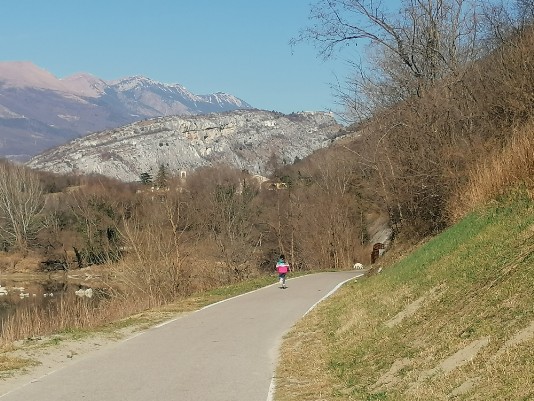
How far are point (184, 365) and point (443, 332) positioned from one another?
458 cm

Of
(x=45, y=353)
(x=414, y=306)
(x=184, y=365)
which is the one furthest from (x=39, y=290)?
(x=414, y=306)

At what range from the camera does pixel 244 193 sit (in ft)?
214

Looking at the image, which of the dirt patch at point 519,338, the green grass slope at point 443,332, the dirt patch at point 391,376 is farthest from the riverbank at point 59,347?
the dirt patch at point 519,338

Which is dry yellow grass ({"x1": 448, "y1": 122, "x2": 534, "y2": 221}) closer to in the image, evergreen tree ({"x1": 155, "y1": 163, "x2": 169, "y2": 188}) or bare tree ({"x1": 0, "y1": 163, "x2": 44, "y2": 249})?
evergreen tree ({"x1": 155, "y1": 163, "x2": 169, "y2": 188})

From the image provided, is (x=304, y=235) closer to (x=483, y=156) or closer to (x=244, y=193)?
(x=244, y=193)

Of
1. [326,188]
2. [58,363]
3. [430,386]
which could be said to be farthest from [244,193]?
[430,386]

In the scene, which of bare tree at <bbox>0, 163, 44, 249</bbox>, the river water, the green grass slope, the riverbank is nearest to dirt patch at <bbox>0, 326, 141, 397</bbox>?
the riverbank

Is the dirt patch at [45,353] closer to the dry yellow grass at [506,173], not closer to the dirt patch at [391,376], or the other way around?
the dirt patch at [391,376]

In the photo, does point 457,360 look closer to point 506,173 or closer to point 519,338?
point 519,338

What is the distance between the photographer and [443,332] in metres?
8.04

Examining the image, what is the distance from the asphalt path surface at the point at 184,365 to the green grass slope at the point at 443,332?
57cm

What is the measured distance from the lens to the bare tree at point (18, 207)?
79250 mm

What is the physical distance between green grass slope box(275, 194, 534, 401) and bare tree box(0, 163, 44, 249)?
238 feet

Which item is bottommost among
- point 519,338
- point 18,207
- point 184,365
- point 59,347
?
point 184,365
